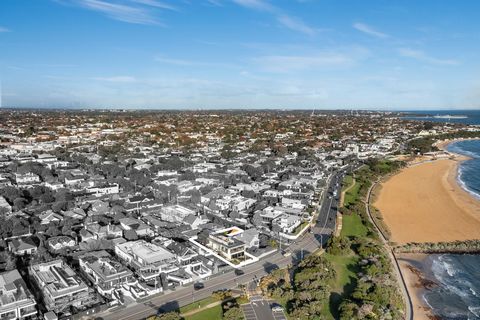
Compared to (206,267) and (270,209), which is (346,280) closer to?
(206,267)

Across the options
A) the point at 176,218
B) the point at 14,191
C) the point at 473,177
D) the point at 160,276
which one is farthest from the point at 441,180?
the point at 14,191

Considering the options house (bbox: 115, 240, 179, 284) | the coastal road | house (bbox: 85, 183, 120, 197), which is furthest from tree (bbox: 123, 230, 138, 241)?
the coastal road

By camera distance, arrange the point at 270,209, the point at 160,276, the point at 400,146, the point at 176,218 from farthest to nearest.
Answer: the point at 400,146
the point at 270,209
the point at 176,218
the point at 160,276

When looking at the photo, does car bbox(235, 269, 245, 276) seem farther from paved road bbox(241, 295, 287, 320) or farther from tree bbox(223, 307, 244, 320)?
tree bbox(223, 307, 244, 320)

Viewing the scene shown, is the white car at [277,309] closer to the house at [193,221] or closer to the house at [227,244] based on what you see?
the house at [227,244]

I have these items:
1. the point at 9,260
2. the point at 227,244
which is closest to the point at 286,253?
the point at 227,244

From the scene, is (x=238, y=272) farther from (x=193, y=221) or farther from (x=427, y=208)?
(x=427, y=208)
